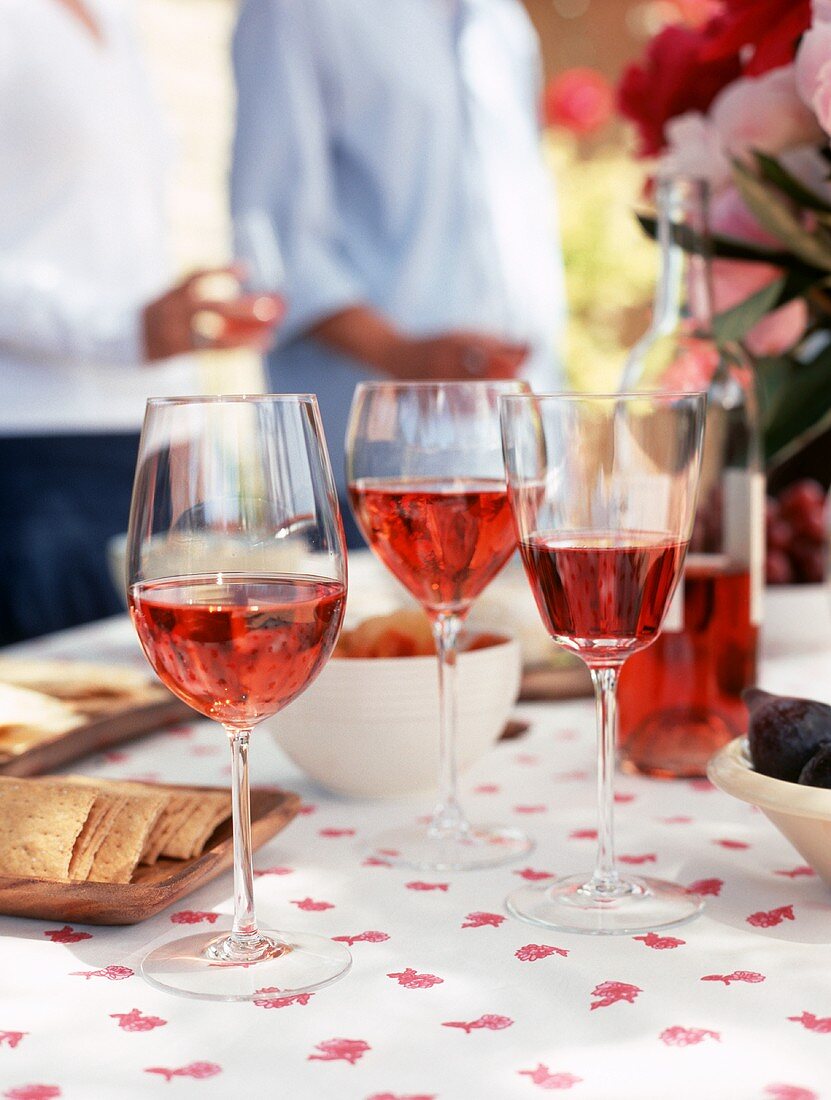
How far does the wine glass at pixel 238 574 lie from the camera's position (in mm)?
642

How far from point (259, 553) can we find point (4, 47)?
185 cm

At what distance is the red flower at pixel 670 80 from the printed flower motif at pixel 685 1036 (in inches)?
32.7

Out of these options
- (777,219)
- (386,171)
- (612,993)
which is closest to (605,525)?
(612,993)

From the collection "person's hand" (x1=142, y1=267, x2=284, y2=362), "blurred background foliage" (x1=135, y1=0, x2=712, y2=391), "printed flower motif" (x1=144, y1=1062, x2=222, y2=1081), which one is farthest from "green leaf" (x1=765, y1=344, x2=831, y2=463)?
"blurred background foliage" (x1=135, y1=0, x2=712, y2=391)

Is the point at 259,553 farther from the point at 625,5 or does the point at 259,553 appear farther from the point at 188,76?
the point at 625,5

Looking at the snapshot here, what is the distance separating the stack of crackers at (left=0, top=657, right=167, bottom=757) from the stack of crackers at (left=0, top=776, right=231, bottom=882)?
0.23 m

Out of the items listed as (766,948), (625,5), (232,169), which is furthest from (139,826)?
(625,5)

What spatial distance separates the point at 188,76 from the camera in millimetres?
5090

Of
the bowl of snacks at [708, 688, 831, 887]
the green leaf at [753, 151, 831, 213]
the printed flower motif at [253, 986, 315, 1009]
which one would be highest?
the green leaf at [753, 151, 831, 213]

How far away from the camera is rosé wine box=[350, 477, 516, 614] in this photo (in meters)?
0.91

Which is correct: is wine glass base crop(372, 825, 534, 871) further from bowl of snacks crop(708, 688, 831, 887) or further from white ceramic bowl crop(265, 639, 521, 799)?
bowl of snacks crop(708, 688, 831, 887)

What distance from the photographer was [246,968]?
65 centimetres

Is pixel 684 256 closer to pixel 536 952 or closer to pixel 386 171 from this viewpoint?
pixel 536 952

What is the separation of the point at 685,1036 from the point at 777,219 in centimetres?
69
